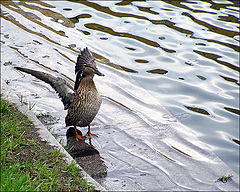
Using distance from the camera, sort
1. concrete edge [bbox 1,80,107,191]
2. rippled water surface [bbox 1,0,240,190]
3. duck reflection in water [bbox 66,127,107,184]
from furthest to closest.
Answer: rippled water surface [bbox 1,0,240,190] → duck reflection in water [bbox 66,127,107,184] → concrete edge [bbox 1,80,107,191]

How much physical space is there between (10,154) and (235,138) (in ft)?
10.9

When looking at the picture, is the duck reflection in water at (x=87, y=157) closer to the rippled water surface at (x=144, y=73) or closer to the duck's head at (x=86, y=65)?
the rippled water surface at (x=144, y=73)

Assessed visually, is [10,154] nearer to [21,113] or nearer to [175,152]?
[21,113]

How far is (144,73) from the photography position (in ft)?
25.6

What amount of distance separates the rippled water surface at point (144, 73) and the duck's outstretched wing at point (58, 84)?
1.77 ft

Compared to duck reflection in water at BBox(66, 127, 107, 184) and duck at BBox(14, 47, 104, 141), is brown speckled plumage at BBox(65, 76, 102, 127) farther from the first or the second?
duck reflection in water at BBox(66, 127, 107, 184)

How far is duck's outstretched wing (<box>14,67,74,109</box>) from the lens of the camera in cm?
514

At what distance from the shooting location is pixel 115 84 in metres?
7.30

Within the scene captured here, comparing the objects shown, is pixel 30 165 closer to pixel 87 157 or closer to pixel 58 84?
pixel 87 157

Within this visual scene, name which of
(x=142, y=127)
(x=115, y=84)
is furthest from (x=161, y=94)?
(x=142, y=127)

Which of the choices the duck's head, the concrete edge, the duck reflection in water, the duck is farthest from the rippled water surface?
the duck's head

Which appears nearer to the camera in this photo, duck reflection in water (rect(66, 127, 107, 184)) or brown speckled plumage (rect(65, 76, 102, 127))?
duck reflection in water (rect(66, 127, 107, 184))

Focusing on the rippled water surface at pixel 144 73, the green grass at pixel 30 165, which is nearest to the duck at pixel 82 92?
the rippled water surface at pixel 144 73

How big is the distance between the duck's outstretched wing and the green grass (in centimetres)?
58
